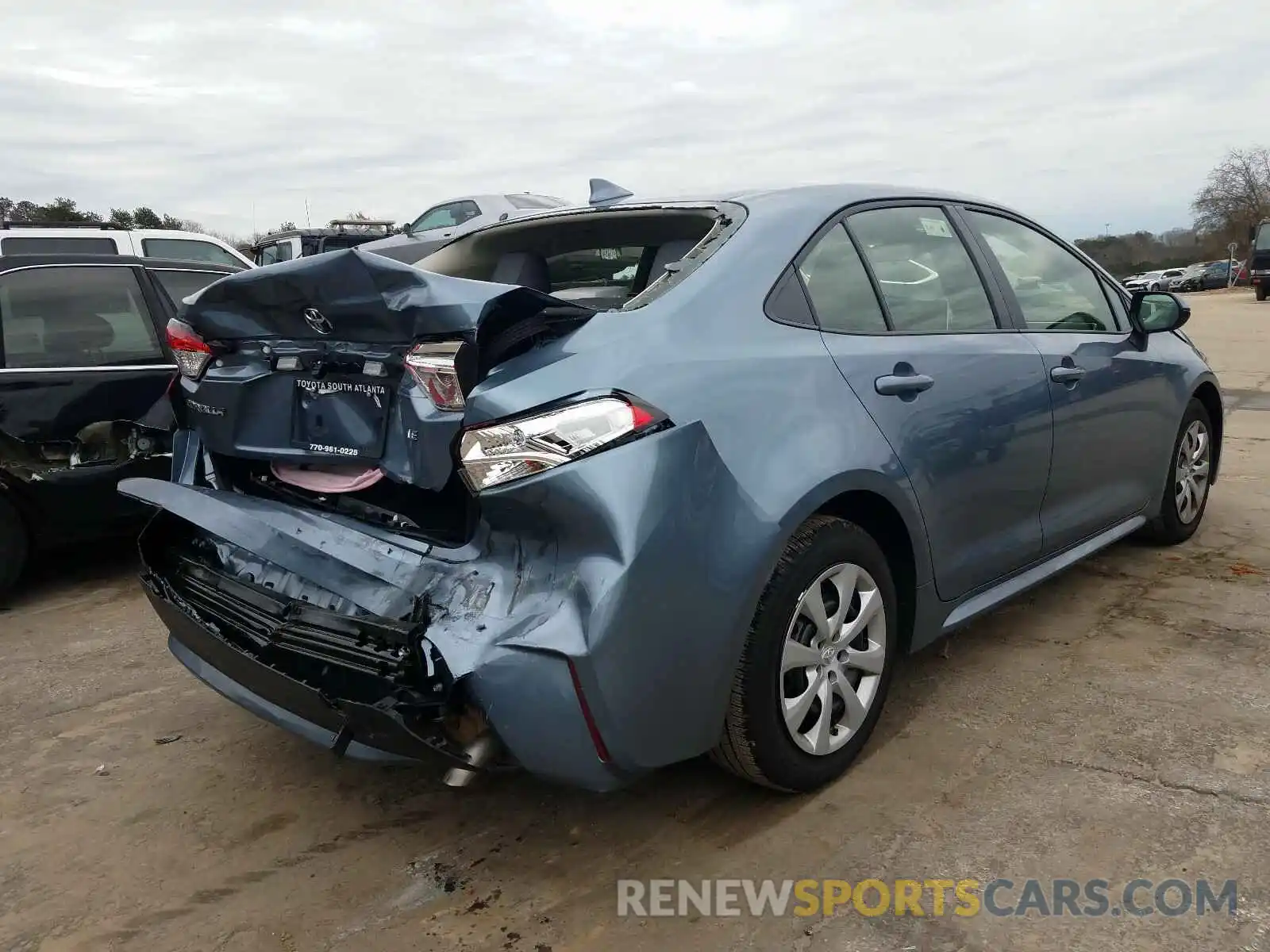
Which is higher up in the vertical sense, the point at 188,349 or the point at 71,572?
the point at 188,349

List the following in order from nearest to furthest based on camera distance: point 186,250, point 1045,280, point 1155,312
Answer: point 1045,280 < point 1155,312 < point 186,250

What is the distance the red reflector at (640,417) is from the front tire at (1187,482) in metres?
3.09

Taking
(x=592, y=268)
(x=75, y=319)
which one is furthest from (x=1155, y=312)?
(x=75, y=319)

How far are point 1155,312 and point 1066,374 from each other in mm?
996

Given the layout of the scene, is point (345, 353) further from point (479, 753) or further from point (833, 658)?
point (833, 658)

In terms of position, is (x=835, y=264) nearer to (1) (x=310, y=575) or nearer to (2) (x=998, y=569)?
(2) (x=998, y=569)

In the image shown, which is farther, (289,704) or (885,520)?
(885,520)

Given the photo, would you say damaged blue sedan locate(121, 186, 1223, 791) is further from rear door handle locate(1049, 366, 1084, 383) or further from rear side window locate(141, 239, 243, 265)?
rear side window locate(141, 239, 243, 265)

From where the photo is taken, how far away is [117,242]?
8680 mm

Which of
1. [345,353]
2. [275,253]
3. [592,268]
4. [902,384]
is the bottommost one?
[902,384]

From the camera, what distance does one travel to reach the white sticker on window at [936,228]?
121 inches

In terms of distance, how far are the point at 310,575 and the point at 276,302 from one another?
0.68m

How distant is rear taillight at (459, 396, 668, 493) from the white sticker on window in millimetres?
1585

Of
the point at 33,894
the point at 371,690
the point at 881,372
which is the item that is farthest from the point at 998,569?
the point at 33,894
